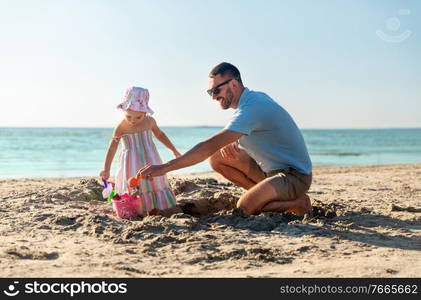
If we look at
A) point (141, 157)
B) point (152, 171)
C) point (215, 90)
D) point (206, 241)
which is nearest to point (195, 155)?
point (152, 171)

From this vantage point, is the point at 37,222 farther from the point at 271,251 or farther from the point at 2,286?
the point at 271,251

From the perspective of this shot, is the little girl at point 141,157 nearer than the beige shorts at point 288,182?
No

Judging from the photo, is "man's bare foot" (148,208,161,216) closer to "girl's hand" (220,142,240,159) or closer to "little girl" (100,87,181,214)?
"little girl" (100,87,181,214)

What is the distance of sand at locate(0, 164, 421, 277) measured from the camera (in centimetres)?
306

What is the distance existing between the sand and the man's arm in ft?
1.45

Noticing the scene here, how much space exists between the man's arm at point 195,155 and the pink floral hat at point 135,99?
2.53 ft

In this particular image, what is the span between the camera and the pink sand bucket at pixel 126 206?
4480 mm

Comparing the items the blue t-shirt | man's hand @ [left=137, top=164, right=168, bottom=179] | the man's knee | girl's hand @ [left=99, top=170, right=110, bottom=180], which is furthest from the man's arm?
the man's knee

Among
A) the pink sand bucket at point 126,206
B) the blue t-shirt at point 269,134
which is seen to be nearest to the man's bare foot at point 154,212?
the pink sand bucket at point 126,206

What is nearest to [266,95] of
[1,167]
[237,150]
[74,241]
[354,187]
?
[237,150]

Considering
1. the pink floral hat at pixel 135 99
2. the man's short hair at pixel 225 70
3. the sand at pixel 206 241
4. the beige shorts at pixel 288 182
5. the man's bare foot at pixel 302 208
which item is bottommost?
the sand at pixel 206 241

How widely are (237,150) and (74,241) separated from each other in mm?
1892

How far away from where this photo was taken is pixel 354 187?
7535 mm

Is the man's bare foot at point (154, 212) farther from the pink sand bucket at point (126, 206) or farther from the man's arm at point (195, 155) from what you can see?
the man's arm at point (195, 155)
